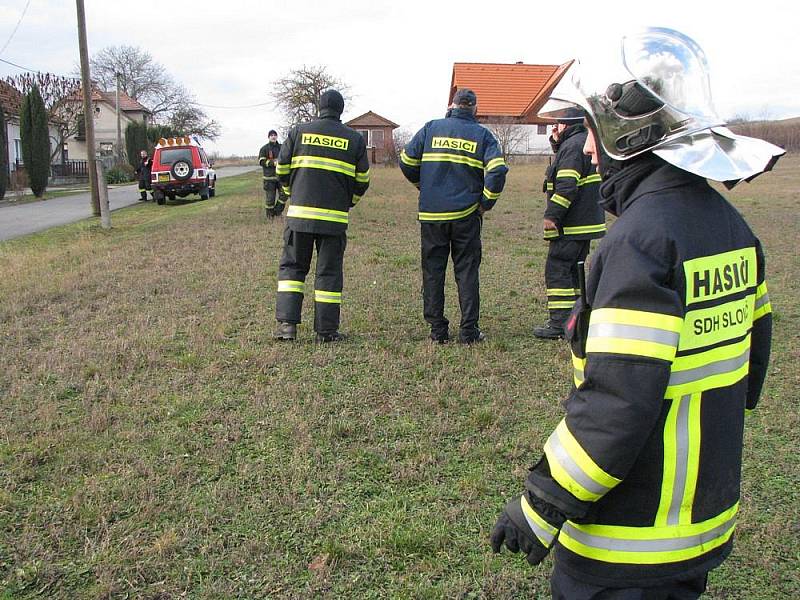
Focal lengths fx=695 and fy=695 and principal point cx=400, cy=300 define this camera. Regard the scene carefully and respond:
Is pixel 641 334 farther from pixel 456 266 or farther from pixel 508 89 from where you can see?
pixel 508 89

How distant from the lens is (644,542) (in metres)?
1.64

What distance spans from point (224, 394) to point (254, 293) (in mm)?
3228

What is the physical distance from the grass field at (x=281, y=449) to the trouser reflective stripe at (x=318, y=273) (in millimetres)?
273

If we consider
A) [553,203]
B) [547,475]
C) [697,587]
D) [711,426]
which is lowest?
[697,587]

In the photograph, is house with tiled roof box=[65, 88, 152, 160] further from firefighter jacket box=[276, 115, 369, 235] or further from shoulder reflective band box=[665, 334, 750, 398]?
shoulder reflective band box=[665, 334, 750, 398]

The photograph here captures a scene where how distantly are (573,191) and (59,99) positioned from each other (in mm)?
38230

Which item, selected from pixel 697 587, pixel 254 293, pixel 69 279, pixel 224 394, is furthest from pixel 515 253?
pixel 697 587

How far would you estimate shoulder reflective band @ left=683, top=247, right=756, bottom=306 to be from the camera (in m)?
1.58

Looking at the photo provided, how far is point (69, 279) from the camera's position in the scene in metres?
8.47

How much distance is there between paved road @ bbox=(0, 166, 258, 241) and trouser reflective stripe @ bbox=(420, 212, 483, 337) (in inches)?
448

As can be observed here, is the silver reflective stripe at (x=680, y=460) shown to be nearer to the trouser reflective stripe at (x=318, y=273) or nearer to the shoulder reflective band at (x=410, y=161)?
the trouser reflective stripe at (x=318, y=273)

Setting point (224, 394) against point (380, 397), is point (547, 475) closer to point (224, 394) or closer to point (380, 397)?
point (380, 397)

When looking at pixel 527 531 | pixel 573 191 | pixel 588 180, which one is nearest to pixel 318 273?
pixel 573 191

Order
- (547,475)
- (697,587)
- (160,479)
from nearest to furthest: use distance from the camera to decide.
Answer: (547,475) → (697,587) → (160,479)
